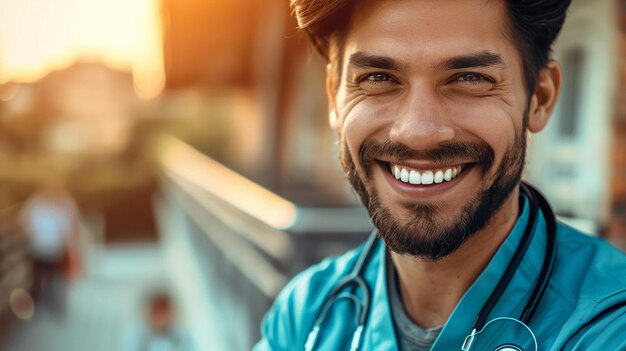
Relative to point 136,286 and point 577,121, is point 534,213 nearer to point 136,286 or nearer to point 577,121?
point 577,121

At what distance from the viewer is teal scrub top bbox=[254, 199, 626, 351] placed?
1.34 metres

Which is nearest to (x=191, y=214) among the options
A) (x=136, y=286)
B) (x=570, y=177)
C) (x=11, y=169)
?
(x=136, y=286)

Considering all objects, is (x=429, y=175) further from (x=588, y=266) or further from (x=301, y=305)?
(x=301, y=305)

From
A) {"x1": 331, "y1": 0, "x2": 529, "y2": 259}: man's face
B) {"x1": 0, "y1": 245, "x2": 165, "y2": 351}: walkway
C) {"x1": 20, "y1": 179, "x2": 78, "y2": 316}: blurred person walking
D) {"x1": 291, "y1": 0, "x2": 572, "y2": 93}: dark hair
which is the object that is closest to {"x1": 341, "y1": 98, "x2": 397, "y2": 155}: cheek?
{"x1": 331, "y1": 0, "x2": 529, "y2": 259}: man's face

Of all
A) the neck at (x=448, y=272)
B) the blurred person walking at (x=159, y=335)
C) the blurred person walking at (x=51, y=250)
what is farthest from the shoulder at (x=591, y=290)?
the blurred person walking at (x=51, y=250)

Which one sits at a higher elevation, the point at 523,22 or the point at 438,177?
the point at 523,22

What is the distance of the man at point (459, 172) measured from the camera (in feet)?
4.89

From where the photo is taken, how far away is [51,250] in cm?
970

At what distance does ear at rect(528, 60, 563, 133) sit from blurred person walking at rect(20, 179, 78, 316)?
28.7 feet

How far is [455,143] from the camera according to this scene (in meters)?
1.52

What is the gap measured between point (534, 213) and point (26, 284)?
1017 cm

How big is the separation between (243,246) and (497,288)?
3480mm

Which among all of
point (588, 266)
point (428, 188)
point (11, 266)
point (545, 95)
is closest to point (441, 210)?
point (428, 188)

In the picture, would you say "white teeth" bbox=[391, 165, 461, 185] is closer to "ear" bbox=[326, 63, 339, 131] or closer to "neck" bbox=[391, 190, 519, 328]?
"neck" bbox=[391, 190, 519, 328]
